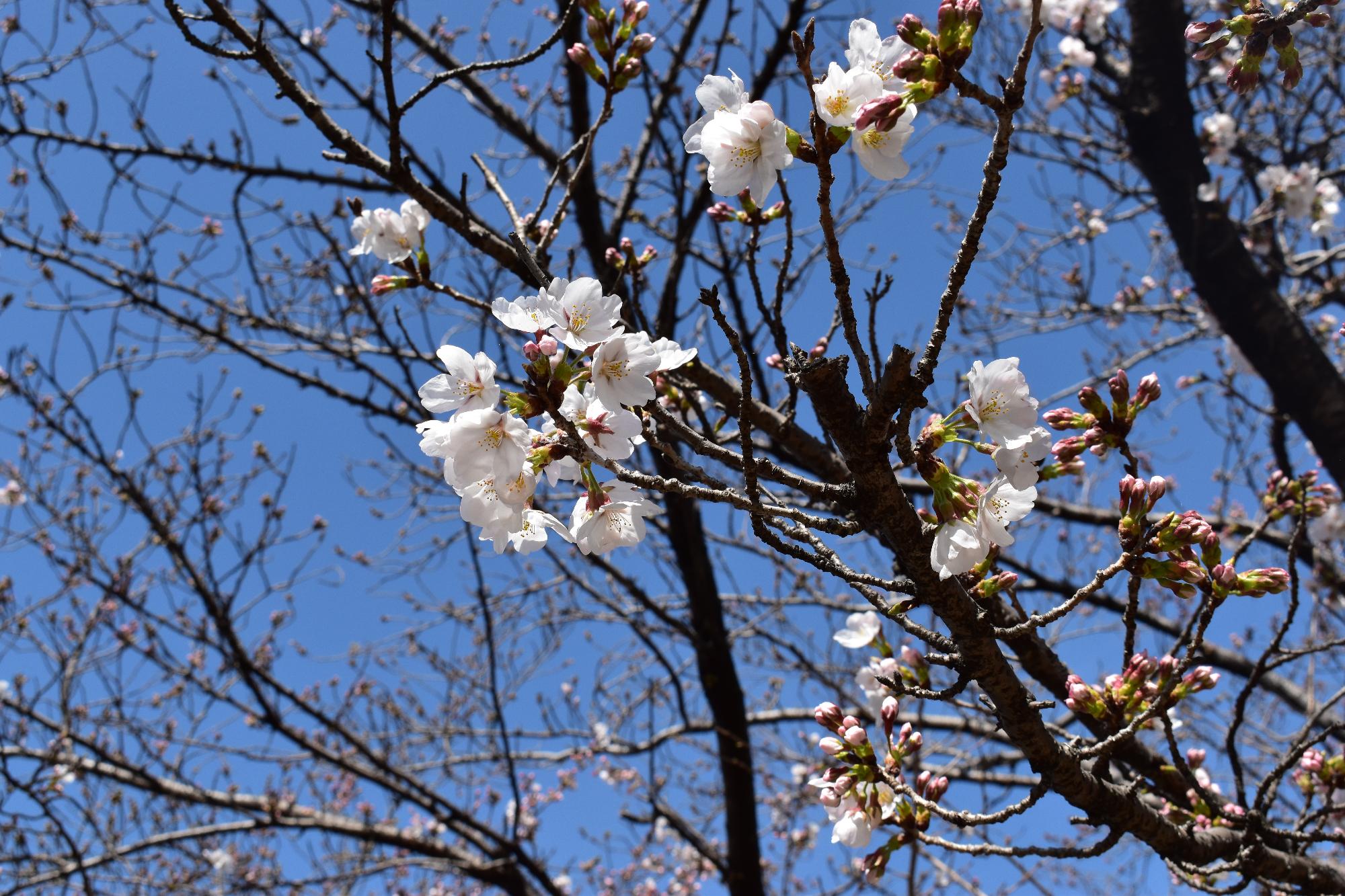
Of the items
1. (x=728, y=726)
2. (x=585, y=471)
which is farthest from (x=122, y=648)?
(x=585, y=471)

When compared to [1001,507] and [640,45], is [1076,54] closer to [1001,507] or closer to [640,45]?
[640,45]

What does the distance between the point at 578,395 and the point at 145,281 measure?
3.45m

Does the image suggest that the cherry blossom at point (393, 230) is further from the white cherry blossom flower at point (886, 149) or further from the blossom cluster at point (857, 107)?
the white cherry blossom flower at point (886, 149)

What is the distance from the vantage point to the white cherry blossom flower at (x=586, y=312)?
51.0 inches

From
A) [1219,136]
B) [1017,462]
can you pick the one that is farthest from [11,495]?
[1219,136]

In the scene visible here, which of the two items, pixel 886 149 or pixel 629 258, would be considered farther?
pixel 629 258

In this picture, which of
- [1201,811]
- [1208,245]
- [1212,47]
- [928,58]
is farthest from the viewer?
[1208,245]

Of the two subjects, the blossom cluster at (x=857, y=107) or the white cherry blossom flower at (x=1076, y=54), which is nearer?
the blossom cluster at (x=857, y=107)

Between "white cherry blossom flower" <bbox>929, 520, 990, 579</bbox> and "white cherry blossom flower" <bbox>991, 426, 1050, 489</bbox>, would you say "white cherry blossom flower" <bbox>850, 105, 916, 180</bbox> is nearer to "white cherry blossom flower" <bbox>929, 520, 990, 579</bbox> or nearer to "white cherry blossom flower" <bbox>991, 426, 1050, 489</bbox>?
"white cherry blossom flower" <bbox>991, 426, 1050, 489</bbox>

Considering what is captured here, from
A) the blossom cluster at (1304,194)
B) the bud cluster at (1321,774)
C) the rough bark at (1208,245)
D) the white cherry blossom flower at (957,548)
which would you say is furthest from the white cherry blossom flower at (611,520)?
the blossom cluster at (1304,194)

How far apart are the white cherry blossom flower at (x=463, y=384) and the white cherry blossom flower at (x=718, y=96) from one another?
21.5 inches

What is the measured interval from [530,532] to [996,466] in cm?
86

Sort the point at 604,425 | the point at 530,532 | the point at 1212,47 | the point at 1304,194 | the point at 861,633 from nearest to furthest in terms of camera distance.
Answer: the point at 604,425 < the point at 530,532 < the point at 1212,47 < the point at 861,633 < the point at 1304,194

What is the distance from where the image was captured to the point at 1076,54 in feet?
18.8
